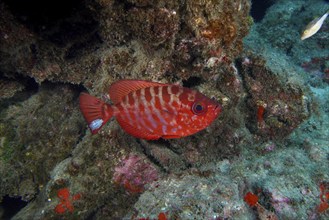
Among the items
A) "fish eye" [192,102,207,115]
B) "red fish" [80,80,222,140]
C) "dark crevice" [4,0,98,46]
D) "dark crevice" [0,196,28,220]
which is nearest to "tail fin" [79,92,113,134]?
"red fish" [80,80,222,140]

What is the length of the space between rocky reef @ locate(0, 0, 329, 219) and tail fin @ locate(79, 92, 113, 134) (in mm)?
1101

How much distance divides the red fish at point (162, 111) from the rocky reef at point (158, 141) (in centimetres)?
109

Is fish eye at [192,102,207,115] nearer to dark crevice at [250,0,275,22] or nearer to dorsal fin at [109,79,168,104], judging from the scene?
dorsal fin at [109,79,168,104]

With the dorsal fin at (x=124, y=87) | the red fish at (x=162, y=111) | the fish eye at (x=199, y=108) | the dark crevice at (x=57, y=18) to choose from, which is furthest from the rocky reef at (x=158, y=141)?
the fish eye at (x=199, y=108)

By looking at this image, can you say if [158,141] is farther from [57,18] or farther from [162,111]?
[57,18]

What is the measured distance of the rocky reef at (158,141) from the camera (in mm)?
3930

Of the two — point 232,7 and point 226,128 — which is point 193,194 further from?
point 232,7

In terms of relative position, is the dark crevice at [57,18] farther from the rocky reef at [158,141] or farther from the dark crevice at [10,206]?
the dark crevice at [10,206]

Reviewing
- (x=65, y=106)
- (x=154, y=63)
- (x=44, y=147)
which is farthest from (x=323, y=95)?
(x=44, y=147)

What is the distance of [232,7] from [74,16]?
2.43 metres

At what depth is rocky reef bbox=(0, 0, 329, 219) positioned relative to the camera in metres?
3.93

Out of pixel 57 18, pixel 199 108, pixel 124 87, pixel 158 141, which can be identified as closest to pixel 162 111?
pixel 199 108

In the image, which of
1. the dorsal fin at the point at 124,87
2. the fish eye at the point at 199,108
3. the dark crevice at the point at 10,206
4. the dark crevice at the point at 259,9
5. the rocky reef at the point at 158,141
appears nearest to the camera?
the fish eye at the point at 199,108

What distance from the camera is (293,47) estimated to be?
933 cm
